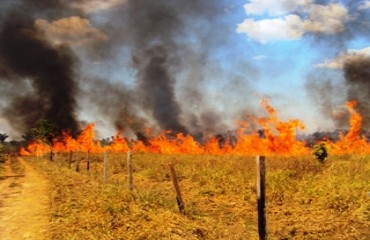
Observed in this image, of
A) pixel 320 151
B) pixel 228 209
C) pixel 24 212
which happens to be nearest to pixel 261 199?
pixel 228 209

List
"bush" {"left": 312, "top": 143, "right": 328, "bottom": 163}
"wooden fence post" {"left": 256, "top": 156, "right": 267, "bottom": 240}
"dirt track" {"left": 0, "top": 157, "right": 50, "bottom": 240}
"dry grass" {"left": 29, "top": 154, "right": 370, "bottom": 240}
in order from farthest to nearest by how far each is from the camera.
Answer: "bush" {"left": 312, "top": 143, "right": 328, "bottom": 163}, "dirt track" {"left": 0, "top": 157, "right": 50, "bottom": 240}, "dry grass" {"left": 29, "top": 154, "right": 370, "bottom": 240}, "wooden fence post" {"left": 256, "top": 156, "right": 267, "bottom": 240}

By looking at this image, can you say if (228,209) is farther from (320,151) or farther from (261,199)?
(320,151)

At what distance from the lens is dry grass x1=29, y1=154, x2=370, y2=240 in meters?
9.70

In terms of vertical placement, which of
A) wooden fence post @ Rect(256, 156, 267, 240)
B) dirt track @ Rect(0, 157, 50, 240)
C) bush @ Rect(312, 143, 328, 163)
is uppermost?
bush @ Rect(312, 143, 328, 163)

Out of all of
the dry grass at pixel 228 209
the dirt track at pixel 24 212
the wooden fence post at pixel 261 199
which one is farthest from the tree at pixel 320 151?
the dirt track at pixel 24 212

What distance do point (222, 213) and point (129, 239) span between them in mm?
4650

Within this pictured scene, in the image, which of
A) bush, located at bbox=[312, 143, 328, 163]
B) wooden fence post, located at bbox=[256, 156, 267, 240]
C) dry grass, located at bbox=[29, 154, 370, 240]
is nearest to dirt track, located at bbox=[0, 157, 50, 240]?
dry grass, located at bbox=[29, 154, 370, 240]

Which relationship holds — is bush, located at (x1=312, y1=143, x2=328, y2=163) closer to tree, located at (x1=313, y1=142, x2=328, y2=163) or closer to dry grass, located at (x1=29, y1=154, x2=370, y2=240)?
tree, located at (x1=313, y1=142, x2=328, y2=163)

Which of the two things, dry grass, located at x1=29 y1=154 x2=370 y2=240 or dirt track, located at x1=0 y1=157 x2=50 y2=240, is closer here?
dry grass, located at x1=29 y1=154 x2=370 y2=240

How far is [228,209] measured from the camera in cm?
1324

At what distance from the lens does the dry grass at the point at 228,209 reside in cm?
970

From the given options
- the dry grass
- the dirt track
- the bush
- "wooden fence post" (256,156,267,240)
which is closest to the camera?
"wooden fence post" (256,156,267,240)

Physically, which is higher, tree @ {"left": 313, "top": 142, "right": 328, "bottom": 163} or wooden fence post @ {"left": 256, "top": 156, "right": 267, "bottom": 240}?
tree @ {"left": 313, "top": 142, "right": 328, "bottom": 163}

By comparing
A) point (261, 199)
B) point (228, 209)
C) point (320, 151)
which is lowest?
point (228, 209)
